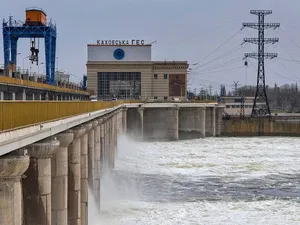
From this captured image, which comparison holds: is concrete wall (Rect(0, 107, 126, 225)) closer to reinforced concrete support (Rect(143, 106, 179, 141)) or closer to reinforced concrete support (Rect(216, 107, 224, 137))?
reinforced concrete support (Rect(143, 106, 179, 141))

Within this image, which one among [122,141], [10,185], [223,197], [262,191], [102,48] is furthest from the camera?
[102,48]

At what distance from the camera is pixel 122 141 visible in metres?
74.4

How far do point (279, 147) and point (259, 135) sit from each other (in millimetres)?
21957

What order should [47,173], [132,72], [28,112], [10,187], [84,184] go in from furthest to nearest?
1. [132,72]
2. [84,184]
3. [47,173]
4. [28,112]
5. [10,187]

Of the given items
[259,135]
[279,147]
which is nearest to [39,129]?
[279,147]

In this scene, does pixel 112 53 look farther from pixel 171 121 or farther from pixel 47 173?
pixel 47 173

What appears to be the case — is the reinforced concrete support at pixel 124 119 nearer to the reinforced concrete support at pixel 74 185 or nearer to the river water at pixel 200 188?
the river water at pixel 200 188

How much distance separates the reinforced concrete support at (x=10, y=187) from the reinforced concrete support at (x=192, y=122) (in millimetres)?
80454

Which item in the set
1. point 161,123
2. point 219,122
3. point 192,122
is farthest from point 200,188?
point 219,122

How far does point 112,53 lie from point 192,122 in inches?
1281

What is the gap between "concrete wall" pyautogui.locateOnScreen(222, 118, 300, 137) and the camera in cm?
9850

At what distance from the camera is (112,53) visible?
117500mm

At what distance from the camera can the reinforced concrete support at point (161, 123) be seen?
8819 cm

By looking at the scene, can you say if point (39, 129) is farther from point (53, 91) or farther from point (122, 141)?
point (122, 141)
